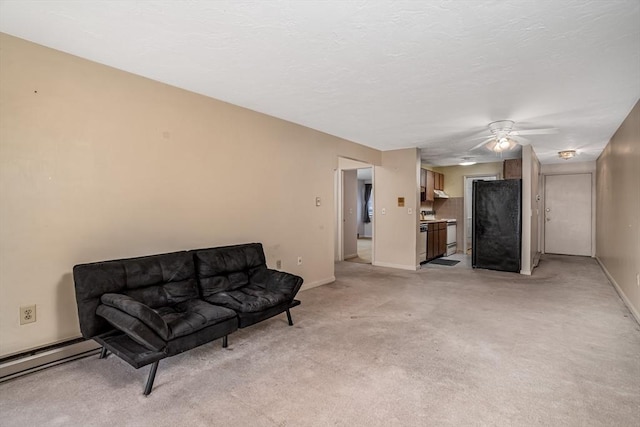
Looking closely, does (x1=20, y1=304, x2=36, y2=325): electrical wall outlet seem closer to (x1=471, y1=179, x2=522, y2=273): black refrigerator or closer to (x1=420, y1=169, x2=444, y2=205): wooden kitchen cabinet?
(x1=471, y1=179, x2=522, y2=273): black refrigerator

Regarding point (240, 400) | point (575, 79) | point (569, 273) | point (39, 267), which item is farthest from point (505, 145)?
point (39, 267)

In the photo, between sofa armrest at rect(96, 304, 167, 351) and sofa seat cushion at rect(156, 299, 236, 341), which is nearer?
sofa armrest at rect(96, 304, 167, 351)

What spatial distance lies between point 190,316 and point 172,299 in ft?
1.32

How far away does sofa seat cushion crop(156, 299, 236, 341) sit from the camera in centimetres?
229

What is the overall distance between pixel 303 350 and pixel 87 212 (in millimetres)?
2110

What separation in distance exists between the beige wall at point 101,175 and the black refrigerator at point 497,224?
432cm

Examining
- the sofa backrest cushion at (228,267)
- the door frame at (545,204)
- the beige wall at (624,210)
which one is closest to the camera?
the sofa backrest cushion at (228,267)

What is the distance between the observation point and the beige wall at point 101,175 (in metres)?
2.36

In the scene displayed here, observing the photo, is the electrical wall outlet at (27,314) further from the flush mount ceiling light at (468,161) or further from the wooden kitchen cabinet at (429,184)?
the flush mount ceiling light at (468,161)

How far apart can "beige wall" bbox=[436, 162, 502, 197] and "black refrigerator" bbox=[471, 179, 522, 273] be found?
218 cm

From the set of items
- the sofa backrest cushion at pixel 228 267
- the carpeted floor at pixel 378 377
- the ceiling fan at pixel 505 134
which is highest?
the ceiling fan at pixel 505 134

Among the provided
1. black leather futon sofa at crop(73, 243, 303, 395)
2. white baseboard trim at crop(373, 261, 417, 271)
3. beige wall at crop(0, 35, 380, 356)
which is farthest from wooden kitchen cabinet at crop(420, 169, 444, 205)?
black leather futon sofa at crop(73, 243, 303, 395)

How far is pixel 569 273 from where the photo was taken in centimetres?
596

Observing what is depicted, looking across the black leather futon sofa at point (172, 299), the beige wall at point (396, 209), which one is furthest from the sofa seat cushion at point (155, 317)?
the beige wall at point (396, 209)
